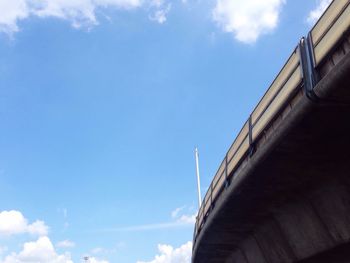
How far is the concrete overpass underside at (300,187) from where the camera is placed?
8648mm

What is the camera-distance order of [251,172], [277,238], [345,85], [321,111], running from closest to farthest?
[345,85], [321,111], [251,172], [277,238]

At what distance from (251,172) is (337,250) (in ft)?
16.0

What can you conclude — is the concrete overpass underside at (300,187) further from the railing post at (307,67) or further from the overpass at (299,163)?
the railing post at (307,67)

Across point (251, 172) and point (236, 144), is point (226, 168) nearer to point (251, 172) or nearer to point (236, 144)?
point (236, 144)

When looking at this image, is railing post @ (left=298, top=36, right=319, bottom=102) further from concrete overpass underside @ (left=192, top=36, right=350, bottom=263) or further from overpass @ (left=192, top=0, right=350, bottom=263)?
concrete overpass underside @ (left=192, top=36, right=350, bottom=263)

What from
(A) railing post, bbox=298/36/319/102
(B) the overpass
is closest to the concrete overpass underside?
(B) the overpass

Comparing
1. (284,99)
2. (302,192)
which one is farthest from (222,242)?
(284,99)

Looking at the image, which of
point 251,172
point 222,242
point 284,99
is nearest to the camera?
point 284,99

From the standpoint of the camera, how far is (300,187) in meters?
12.3

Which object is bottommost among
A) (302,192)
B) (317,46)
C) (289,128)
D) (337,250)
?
(337,250)

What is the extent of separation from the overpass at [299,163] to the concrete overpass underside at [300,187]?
0.02 metres

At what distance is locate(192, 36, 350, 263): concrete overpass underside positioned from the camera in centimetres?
865

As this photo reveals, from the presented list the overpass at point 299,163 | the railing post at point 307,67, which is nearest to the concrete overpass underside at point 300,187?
the overpass at point 299,163

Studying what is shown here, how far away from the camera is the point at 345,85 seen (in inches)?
304
